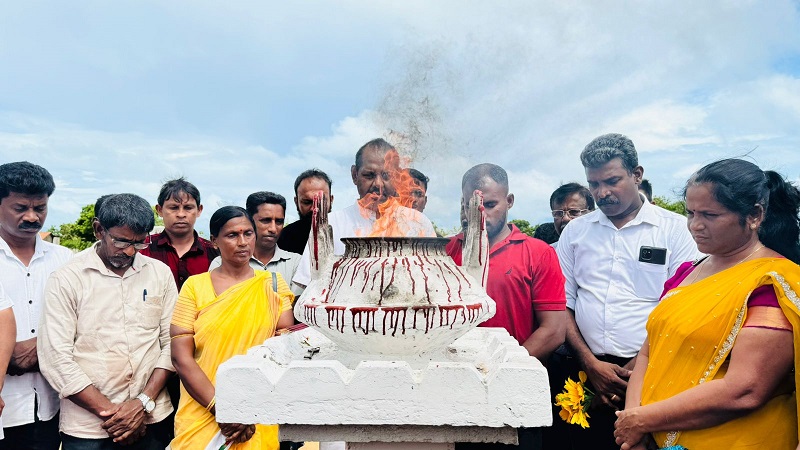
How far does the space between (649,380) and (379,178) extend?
1954 mm

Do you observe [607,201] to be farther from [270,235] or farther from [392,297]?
[270,235]

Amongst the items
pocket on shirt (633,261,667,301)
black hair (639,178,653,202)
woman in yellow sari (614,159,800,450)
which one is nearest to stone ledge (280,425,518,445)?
woman in yellow sari (614,159,800,450)

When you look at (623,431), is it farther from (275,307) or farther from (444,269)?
(275,307)

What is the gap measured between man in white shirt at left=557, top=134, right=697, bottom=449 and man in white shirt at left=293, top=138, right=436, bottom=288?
135 cm

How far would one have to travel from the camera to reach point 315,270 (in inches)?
95.2

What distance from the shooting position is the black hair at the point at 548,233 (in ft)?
17.9

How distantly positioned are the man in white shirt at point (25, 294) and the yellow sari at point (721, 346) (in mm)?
3588

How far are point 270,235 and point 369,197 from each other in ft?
3.86

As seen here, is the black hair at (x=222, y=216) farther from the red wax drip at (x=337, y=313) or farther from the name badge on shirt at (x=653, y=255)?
the name badge on shirt at (x=653, y=255)

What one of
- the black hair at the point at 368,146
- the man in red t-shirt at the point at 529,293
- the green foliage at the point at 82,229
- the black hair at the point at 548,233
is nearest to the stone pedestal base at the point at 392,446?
the man in red t-shirt at the point at 529,293

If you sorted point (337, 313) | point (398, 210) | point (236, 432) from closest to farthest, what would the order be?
point (337, 313)
point (398, 210)
point (236, 432)

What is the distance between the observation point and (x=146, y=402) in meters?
3.34

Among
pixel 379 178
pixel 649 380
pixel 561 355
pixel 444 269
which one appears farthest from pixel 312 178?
pixel 649 380

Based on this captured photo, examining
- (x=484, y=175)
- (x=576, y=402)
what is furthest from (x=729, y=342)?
(x=484, y=175)
